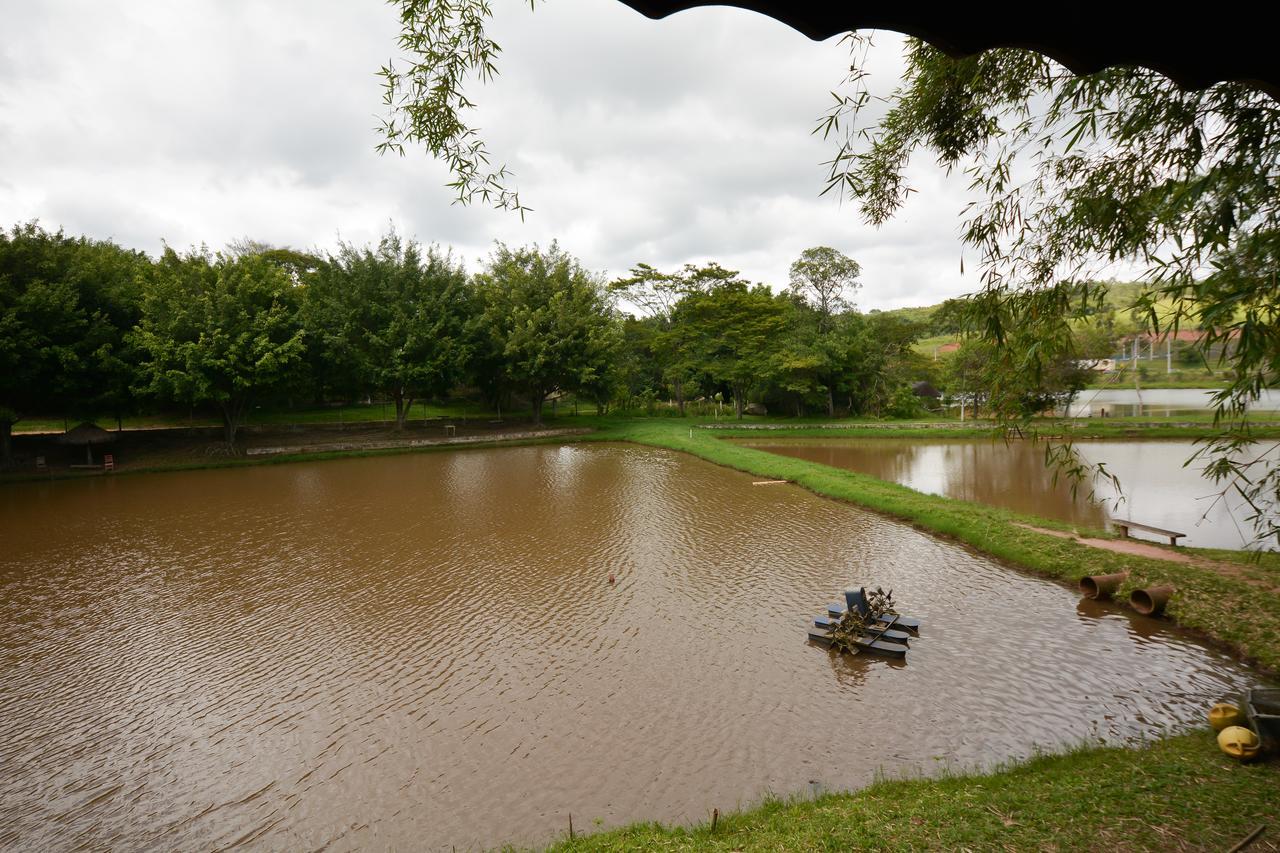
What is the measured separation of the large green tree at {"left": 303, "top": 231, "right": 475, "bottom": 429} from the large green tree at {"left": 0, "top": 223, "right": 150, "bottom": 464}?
7116 mm

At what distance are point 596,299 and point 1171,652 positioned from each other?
35890mm

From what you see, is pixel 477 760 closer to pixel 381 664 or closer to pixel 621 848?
pixel 621 848

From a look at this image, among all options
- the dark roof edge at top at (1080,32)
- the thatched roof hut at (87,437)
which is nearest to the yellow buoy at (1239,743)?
the dark roof edge at top at (1080,32)

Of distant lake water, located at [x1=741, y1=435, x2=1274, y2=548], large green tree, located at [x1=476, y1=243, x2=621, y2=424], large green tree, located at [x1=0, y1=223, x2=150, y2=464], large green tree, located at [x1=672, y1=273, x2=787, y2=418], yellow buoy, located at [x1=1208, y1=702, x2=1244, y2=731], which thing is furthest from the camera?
large green tree, located at [x1=672, y1=273, x2=787, y2=418]

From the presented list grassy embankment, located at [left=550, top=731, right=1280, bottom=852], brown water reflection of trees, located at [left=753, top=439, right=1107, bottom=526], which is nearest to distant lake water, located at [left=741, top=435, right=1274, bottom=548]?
brown water reflection of trees, located at [left=753, top=439, right=1107, bottom=526]

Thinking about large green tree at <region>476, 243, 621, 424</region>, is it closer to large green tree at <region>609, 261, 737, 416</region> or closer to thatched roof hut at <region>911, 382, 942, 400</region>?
large green tree at <region>609, 261, 737, 416</region>

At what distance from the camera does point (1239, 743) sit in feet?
16.1

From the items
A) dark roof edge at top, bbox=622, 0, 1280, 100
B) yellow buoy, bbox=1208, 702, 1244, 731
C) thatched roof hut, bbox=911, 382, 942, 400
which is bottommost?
yellow buoy, bbox=1208, 702, 1244, 731

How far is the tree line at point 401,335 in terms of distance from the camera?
2194 centimetres

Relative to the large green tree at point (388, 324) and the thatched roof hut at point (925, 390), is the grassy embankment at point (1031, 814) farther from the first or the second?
the thatched roof hut at point (925, 390)

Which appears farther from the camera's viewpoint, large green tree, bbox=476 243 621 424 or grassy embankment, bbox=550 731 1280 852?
large green tree, bbox=476 243 621 424

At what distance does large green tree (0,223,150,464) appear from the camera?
20125 mm

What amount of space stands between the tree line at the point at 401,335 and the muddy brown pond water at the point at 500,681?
1188cm

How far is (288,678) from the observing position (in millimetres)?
7188
